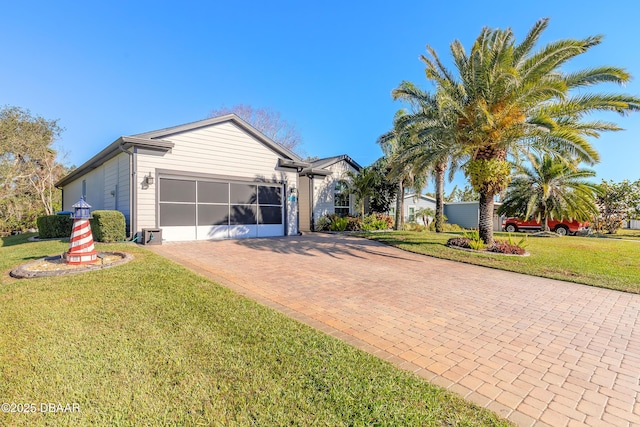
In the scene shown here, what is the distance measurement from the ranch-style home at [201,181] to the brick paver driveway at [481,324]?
3.62m

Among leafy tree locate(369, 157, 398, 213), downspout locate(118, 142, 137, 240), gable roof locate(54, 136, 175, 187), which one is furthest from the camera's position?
leafy tree locate(369, 157, 398, 213)

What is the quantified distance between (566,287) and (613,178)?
2405 cm

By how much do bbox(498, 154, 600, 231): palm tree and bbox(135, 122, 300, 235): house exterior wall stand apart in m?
12.2

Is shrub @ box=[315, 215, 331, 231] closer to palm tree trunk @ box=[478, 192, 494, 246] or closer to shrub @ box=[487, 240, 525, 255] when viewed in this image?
palm tree trunk @ box=[478, 192, 494, 246]

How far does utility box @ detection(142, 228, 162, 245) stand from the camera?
34.1 ft

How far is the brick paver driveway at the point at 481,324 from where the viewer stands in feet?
8.78

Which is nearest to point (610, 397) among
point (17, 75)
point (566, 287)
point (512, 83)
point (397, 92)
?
point (566, 287)

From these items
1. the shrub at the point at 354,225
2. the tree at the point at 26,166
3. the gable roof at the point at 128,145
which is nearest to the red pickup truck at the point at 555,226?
the shrub at the point at 354,225

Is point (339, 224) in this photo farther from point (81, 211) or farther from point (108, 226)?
point (81, 211)

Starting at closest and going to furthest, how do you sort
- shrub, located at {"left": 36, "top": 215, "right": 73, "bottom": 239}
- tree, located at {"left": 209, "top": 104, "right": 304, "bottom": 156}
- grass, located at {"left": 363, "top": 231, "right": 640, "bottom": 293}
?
1. grass, located at {"left": 363, "top": 231, "right": 640, "bottom": 293}
2. shrub, located at {"left": 36, "top": 215, "right": 73, "bottom": 239}
3. tree, located at {"left": 209, "top": 104, "right": 304, "bottom": 156}

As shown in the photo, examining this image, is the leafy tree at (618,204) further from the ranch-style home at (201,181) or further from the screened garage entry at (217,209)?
the screened garage entry at (217,209)

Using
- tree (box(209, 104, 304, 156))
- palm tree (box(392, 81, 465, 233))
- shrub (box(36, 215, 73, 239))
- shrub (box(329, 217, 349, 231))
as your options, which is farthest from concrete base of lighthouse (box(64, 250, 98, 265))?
tree (box(209, 104, 304, 156))

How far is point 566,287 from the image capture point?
6.66 meters

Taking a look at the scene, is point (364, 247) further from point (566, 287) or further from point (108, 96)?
point (108, 96)
